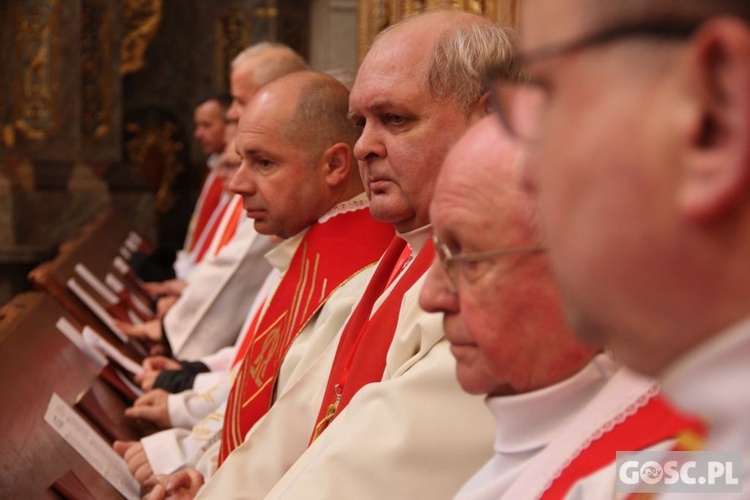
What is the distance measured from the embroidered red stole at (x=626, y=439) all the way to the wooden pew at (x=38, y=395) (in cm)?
174

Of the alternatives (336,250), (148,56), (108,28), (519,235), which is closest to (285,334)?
(336,250)

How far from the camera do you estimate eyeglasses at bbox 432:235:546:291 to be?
1565 millimetres

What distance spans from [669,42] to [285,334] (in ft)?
9.38

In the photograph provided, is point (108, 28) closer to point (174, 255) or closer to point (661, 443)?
point (174, 255)

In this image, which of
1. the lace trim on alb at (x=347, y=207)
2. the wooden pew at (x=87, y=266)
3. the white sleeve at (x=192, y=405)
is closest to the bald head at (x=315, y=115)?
the lace trim on alb at (x=347, y=207)

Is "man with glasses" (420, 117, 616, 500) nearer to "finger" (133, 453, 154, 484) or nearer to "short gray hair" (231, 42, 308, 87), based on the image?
"finger" (133, 453, 154, 484)

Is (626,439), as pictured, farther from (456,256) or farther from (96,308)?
(96,308)

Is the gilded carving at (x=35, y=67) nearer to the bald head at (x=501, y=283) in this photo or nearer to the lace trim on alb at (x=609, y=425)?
the bald head at (x=501, y=283)

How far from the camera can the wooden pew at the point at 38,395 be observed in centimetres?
296

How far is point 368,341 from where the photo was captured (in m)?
2.68

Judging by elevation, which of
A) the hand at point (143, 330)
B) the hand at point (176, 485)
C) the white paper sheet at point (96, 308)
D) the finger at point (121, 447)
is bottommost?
the hand at point (143, 330)

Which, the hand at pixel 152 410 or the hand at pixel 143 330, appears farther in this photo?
the hand at pixel 143 330

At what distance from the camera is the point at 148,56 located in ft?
38.0

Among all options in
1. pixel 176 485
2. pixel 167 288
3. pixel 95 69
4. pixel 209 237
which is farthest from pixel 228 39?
pixel 176 485
